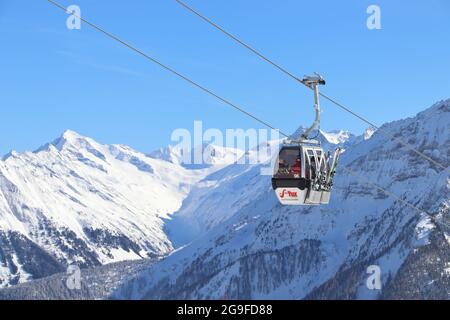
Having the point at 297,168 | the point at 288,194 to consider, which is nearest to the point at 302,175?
the point at 297,168

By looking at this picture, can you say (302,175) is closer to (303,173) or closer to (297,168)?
(303,173)

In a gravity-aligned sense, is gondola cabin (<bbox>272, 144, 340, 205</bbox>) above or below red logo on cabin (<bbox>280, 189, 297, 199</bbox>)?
above

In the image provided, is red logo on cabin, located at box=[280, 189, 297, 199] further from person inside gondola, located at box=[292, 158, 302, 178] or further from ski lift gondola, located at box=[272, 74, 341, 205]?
person inside gondola, located at box=[292, 158, 302, 178]

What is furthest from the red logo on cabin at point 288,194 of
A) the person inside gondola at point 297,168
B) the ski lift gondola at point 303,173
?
the person inside gondola at point 297,168

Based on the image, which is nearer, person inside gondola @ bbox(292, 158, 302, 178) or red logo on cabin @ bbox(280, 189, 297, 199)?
red logo on cabin @ bbox(280, 189, 297, 199)

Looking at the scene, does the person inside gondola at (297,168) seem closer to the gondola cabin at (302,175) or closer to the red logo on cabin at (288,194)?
the gondola cabin at (302,175)

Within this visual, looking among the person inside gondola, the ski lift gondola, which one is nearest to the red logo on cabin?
the ski lift gondola

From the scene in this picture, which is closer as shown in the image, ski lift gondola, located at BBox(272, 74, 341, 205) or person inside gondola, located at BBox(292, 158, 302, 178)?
ski lift gondola, located at BBox(272, 74, 341, 205)
